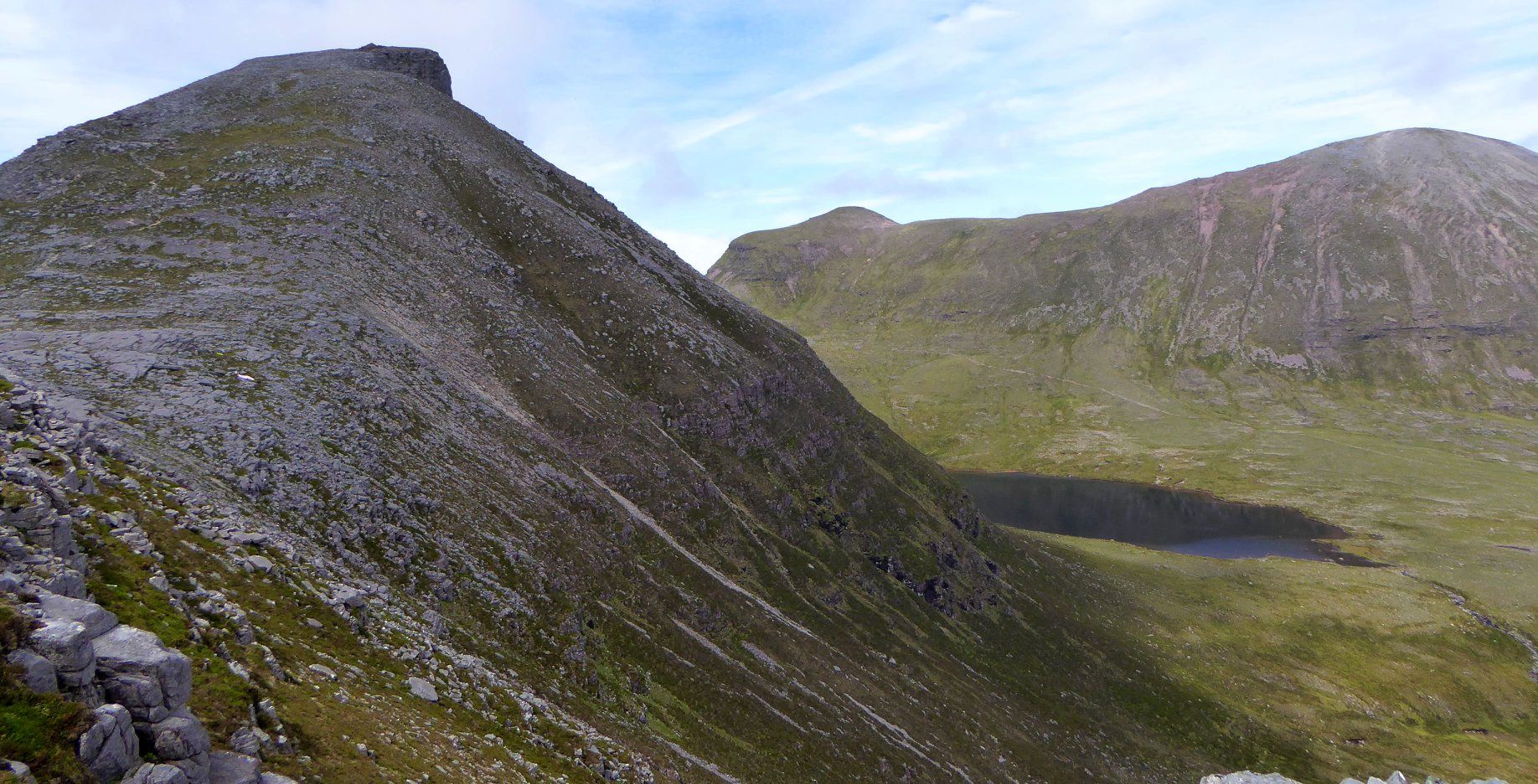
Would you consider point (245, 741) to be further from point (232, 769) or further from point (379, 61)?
point (379, 61)

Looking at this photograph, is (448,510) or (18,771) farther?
(448,510)

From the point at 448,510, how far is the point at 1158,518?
160 metres

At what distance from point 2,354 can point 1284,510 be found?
680 feet

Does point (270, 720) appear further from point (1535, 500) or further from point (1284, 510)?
point (1535, 500)

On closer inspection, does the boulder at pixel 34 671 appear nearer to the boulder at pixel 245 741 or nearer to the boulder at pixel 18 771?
the boulder at pixel 18 771

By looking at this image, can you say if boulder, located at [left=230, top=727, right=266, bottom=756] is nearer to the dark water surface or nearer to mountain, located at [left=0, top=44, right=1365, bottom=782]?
mountain, located at [left=0, top=44, right=1365, bottom=782]

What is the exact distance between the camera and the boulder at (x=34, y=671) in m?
12.3

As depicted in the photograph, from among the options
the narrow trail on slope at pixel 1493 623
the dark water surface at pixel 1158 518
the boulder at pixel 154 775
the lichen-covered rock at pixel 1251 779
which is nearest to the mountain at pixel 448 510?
the boulder at pixel 154 775

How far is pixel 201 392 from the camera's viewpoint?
33219 millimetres

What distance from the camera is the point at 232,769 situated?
14.7m

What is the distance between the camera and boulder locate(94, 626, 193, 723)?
1348cm

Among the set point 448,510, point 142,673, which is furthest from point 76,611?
point 448,510

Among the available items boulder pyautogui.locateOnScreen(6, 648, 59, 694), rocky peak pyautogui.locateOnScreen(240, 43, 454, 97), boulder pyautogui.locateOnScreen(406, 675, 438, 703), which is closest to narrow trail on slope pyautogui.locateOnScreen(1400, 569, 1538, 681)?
boulder pyautogui.locateOnScreen(406, 675, 438, 703)

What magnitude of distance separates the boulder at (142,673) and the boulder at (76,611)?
0.72 ft
